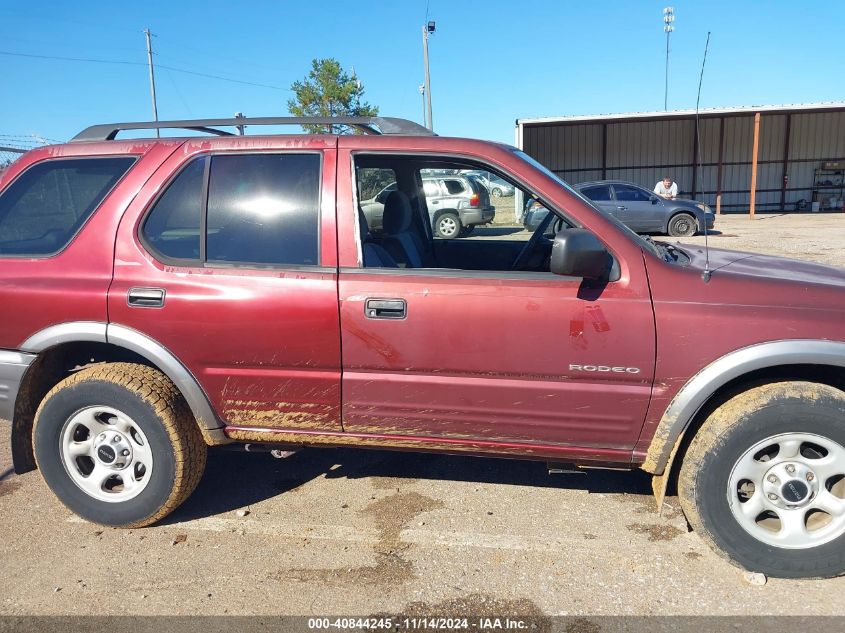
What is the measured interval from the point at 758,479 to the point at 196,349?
2.64 m

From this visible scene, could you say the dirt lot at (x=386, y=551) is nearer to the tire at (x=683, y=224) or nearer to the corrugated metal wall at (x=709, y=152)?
the tire at (x=683, y=224)

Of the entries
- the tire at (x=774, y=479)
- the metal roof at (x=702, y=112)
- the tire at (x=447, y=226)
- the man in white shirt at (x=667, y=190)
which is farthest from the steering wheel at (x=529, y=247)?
the metal roof at (x=702, y=112)

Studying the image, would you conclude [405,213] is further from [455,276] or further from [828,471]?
[828,471]

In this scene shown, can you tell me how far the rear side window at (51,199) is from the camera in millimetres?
3215

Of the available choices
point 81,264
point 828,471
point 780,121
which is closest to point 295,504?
point 81,264

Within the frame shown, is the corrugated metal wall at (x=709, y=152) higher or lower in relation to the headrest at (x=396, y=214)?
higher

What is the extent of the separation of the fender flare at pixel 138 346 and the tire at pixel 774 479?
2316 mm

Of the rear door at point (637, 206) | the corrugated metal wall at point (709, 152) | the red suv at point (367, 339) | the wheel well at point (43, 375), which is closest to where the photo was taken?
the red suv at point (367, 339)

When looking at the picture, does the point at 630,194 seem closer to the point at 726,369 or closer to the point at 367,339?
the point at 726,369

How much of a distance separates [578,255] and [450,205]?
6.14 ft

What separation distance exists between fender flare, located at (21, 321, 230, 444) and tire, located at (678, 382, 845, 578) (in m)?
2.32

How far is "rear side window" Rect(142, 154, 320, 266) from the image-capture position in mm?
3023

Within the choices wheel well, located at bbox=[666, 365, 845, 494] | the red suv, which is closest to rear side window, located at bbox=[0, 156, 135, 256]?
the red suv

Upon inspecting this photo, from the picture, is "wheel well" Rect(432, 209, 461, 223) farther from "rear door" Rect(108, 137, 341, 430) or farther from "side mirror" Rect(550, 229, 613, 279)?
"side mirror" Rect(550, 229, 613, 279)
